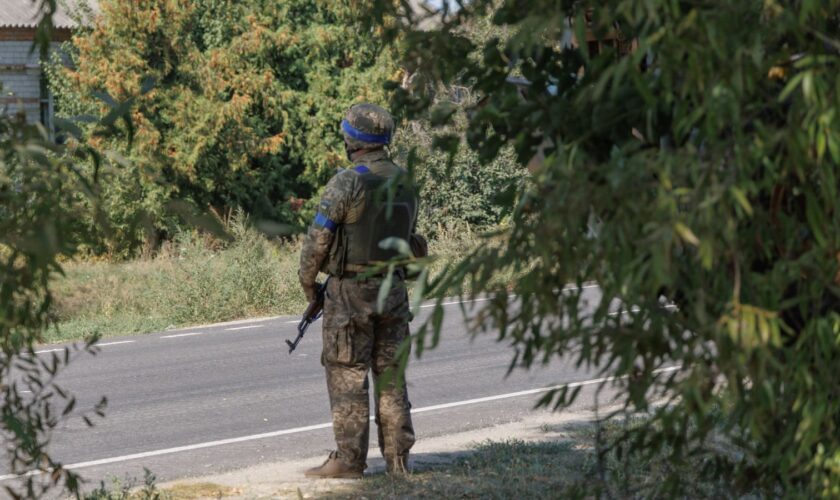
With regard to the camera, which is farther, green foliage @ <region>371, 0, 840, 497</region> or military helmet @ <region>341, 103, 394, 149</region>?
military helmet @ <region>341, 103, 394, 149</region>

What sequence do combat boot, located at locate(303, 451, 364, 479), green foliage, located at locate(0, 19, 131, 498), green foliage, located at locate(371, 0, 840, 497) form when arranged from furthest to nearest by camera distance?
combat boot, located at locate(303, 451, 364, 479), green foliage, located at locate(0, 19, 131, 498), green foliage, located at locate(371, 0, 840, 497)

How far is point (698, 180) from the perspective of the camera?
6.79 ft

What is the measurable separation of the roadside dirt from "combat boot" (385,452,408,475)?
0.17m

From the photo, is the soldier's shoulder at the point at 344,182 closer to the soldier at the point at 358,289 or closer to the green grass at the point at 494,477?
the soldier at the point at 358,289


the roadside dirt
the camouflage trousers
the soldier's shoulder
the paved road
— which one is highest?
the soldier's shoulder

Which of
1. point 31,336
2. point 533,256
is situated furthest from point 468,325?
point 31,336

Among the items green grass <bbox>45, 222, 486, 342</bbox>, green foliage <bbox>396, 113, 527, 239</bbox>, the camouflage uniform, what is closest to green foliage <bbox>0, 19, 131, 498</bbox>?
the camouflage uniform

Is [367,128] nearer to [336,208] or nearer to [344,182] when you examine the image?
[344,182]

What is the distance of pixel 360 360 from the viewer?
6.08 metres

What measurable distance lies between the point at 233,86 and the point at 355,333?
19.4m

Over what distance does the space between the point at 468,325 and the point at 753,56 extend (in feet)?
2.31

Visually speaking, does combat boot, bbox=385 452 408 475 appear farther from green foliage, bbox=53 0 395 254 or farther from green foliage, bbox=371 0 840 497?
green foliage, bbox=53 0 395 254

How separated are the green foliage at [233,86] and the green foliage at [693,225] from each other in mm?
19244

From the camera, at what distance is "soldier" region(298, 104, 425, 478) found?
5.98 m
